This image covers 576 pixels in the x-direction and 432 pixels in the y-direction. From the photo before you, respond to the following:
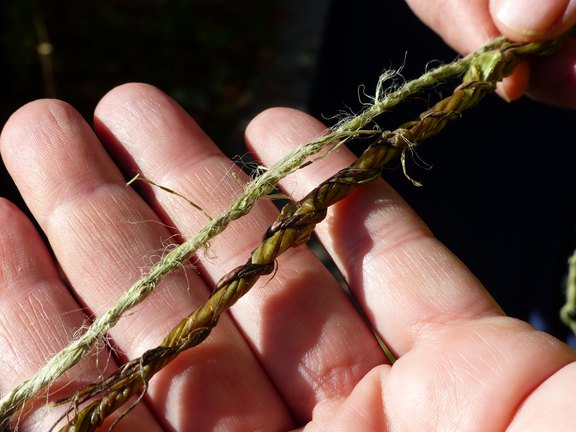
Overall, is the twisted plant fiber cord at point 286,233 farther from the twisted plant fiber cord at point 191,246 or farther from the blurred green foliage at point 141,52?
the blurred green foliage at point 141,52

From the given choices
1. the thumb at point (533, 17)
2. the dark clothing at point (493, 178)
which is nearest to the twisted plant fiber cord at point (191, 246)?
the thumb at point (533, 17)

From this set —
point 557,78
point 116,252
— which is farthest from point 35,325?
point 557,78

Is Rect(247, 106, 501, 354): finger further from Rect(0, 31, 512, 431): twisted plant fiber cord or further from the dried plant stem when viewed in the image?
the dried plant stem

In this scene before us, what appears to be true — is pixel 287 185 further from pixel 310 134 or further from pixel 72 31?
pixel 72 31

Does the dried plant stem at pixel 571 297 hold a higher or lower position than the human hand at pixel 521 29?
lower

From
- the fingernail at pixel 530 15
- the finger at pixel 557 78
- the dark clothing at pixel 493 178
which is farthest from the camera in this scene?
the dark clothing at pixel 493 178

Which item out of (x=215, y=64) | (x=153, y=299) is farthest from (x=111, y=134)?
(x=215, y=64)
